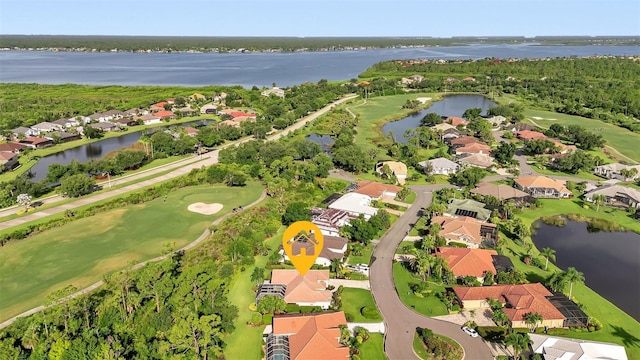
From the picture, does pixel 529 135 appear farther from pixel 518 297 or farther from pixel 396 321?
pixel 396 321

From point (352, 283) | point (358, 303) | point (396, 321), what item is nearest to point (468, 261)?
point (396, 321)

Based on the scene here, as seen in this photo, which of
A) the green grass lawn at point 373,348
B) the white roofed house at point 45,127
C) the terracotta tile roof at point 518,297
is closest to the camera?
the green grass lawn at point 373,348

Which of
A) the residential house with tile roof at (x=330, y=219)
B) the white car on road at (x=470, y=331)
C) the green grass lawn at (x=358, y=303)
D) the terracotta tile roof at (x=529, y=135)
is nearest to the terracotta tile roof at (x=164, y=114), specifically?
the residential house with tile roof at (x=330, y=219)

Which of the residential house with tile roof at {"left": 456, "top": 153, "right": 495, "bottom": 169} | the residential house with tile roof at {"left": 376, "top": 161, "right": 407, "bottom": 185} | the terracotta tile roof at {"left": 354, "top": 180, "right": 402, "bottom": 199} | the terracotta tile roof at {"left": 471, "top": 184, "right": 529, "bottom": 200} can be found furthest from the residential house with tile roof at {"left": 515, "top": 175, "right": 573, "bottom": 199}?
the terracotta tile roof at {"left": 354, "top": 180, "right": 402, "bottom": 199}

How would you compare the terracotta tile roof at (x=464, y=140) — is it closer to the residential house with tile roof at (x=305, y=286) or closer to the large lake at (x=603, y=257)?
the large lake at (x=603, y=257)

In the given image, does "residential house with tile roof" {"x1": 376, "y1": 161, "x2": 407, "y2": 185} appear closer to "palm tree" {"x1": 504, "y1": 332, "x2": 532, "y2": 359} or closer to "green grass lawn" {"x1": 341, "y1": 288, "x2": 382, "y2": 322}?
"green grass lawn" {"x1": 341, "y1": 288, "x2": 382, "y2": 322}

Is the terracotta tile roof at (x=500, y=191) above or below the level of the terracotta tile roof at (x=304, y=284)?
above

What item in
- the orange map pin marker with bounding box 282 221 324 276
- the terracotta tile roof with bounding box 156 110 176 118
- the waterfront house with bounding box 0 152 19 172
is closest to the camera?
the orange map pin marker with bounding box 282 221 324 276

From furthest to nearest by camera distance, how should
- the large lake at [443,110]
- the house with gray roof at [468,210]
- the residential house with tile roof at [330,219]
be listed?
1. the large lake at [443,110]
2. the house with gray roof at [468,210]
3. the residential house with tile roof at [330,219]

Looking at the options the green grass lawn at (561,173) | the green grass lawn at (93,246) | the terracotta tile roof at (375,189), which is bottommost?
the green grass lawn at (93,246)
